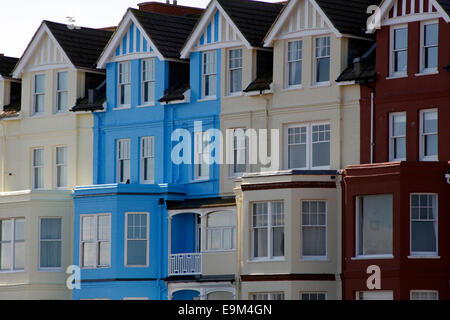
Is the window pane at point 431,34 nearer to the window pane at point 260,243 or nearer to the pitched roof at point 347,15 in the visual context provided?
the pitched roof at point 347,15

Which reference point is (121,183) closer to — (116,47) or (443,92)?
(116,47)

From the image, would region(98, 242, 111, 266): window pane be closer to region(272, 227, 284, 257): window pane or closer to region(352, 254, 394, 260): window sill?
region(272, 227, 284, 257): window pane

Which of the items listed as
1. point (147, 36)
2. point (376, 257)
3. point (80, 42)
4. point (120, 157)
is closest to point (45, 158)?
point (120, 157)

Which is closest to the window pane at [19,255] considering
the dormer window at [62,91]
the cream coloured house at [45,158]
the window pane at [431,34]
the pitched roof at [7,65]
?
the cream coloured house at [45,158]

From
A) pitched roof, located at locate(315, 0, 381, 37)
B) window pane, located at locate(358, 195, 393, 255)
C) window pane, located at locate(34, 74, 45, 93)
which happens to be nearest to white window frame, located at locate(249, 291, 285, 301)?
window pane, located at locate(358, 195, 393, 255)

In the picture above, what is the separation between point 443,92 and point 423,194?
3745 mm

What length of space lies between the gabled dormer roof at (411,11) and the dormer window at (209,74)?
8147mm

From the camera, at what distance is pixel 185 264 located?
180ft

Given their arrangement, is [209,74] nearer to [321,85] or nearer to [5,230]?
[321,85]

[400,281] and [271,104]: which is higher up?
[271,104]

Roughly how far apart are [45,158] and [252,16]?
39.6 feet

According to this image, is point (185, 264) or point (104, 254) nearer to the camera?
point (185, 264)

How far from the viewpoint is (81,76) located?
6131 centimetres

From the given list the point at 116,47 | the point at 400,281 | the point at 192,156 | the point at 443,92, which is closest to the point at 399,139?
the point at 443,92
